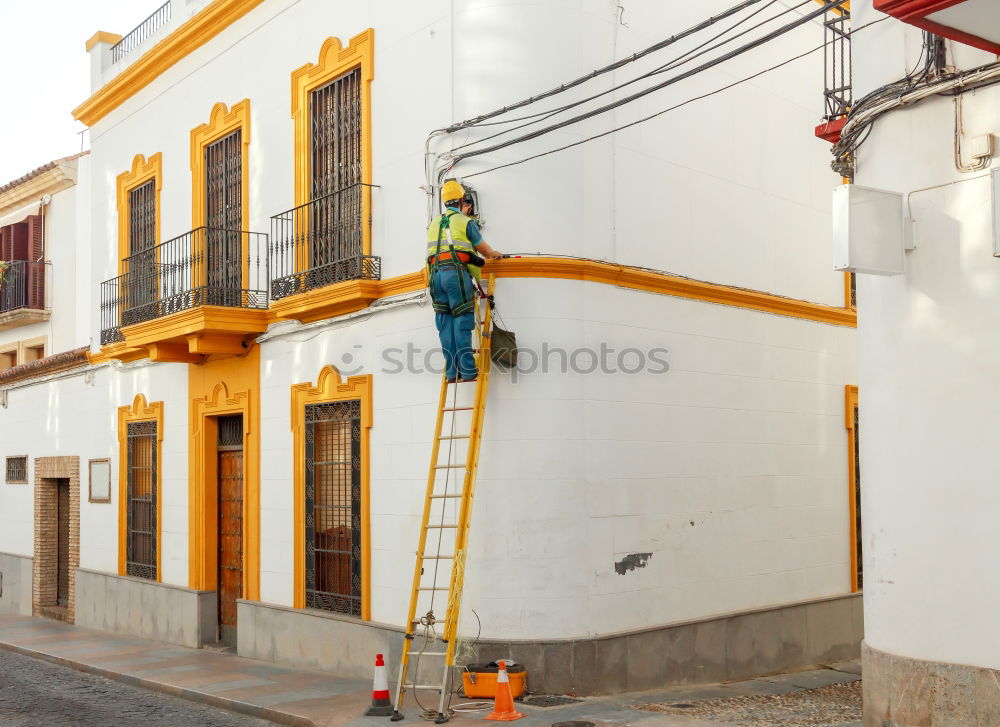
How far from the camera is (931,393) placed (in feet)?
22.1

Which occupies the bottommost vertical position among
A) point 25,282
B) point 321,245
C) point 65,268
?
point 321,245

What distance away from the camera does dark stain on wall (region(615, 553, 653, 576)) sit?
9.60 m

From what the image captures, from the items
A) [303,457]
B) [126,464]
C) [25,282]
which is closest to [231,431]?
[303,457]

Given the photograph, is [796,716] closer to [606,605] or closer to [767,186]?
[606,605]

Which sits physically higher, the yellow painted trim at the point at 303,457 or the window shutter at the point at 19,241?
the window shutter at the point at 19,241

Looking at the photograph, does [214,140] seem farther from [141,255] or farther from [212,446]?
[212,446]

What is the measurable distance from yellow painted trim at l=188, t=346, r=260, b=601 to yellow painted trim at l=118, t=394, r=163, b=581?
950 mm

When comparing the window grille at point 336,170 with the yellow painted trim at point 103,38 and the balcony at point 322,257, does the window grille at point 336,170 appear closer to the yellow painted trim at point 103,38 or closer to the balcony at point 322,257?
the balcony at point 322,257

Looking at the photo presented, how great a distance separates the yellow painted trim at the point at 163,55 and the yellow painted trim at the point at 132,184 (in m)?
1.08

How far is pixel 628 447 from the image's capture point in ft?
32.2

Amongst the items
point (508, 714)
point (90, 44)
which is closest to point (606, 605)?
point (508, 714)

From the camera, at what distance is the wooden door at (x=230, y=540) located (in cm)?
1320

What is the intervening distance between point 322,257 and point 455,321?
2.74 m

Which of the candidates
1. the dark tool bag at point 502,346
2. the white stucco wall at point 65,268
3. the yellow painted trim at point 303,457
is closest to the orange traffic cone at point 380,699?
the yellow painted trim at point 303,457
